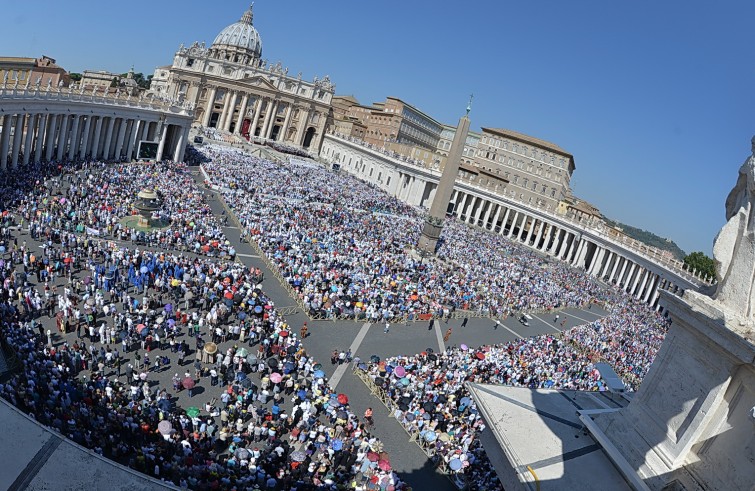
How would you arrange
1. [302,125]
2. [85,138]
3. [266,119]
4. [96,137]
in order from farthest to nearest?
[302,125]
[266,119]
[96,137]
[85,138]

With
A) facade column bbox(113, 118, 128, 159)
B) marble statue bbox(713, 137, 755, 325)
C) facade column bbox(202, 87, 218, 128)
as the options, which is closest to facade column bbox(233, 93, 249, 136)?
facade column bbox(202, 87, 218, 128)

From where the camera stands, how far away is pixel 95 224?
1172 inches

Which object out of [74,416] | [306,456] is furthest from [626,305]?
[74,416]

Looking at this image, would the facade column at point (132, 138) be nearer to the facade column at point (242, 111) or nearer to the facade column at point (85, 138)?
the facade column at point (85, 138)

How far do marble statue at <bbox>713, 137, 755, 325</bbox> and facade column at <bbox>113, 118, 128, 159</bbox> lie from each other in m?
58.7

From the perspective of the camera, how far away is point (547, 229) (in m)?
80.4

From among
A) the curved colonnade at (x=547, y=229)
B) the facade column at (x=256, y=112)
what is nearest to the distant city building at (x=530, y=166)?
the curved colonnade at (x=547, y=229)

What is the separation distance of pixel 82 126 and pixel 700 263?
80.0 m

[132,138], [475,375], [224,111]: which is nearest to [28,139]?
[132,138]

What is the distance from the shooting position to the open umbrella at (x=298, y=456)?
46.6 feet

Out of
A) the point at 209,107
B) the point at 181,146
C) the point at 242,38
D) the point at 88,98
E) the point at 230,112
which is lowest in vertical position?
the point at 181,146

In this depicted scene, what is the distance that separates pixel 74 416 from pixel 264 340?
814cm

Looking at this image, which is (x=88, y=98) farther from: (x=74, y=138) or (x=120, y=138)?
(x=120, y=138)

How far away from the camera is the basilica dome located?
135 metres
